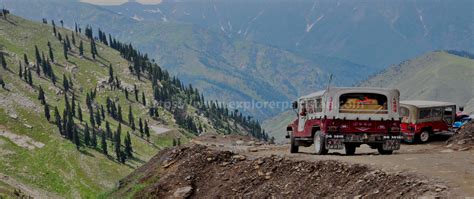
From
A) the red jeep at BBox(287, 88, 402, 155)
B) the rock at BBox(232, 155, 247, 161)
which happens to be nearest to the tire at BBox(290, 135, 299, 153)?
the red jeep at BBox(287, 88, 402, 155)

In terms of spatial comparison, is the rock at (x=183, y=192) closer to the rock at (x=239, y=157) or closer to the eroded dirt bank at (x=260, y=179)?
the eroded dirt bank at (x=260, y=179)

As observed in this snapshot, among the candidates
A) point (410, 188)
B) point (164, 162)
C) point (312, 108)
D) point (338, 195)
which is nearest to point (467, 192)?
point (410, 188)

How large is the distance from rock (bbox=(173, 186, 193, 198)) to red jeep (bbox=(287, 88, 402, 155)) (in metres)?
7.06

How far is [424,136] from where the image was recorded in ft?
133

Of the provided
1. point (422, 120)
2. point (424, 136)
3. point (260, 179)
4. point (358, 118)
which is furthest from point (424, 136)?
point (260, 179)

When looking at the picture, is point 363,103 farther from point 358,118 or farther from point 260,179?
point 260,179

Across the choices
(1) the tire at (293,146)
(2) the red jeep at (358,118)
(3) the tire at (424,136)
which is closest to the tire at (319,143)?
(2) the red jeep at (358,118)

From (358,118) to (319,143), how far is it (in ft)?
7.85

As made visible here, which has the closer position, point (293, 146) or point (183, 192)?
point (183, 192)

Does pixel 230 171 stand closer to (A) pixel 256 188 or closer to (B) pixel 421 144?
(A) pixel 256 188

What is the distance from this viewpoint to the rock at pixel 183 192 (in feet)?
79.5

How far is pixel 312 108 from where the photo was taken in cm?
2928

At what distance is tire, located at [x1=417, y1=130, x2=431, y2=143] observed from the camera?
40.3 meters

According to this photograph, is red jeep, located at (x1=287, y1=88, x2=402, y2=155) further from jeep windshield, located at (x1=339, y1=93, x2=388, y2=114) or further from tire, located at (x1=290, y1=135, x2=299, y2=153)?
tire, located at (x1=290, y1=135, x2=299, y2=153)
